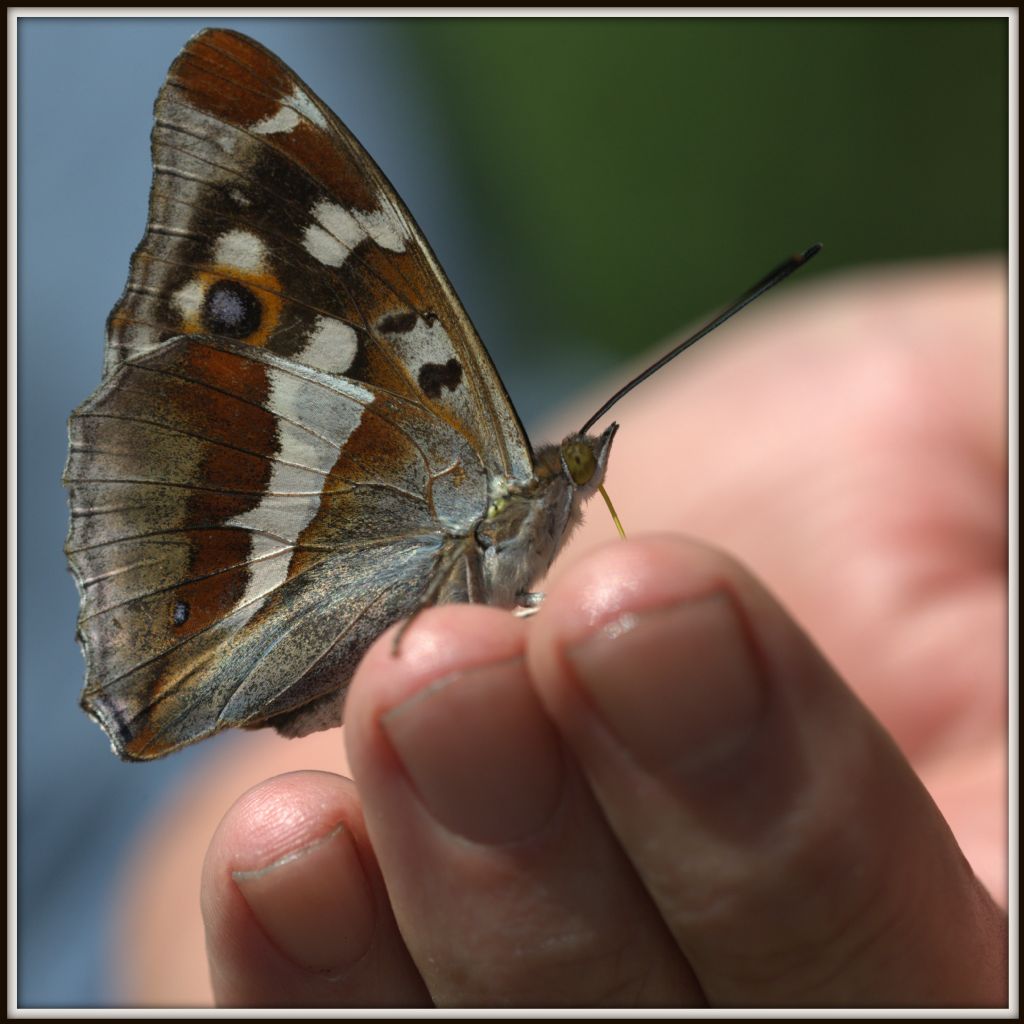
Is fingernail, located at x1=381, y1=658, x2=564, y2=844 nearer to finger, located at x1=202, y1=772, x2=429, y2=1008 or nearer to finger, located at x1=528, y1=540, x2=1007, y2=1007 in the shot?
finger, located at x1=528, y1=540, x2=1007, y2=1007

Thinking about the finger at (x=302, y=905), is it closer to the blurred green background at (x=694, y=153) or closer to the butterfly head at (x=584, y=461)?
the butterfly head at (x=584, y=461)

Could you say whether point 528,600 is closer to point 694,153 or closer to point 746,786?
point 746,786

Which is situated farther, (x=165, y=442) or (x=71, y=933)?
(x=71, y=933)

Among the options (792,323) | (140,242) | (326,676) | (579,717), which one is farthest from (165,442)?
(792,323)

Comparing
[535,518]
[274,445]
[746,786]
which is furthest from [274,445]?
[746,786]

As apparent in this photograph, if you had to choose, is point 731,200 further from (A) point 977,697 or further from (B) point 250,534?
(B) point 250,534
